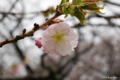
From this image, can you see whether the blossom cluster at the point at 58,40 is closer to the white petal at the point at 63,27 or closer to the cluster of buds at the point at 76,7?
the white petal at the point at 63,27

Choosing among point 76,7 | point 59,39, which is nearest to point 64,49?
point 59,39

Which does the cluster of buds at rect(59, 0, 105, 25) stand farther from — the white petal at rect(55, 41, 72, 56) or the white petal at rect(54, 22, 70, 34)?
the white petal at rect(55, 41, 72, 56)

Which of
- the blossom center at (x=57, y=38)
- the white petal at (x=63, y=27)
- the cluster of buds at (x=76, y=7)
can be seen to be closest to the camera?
the cluster of buds at (x=76, y=7)

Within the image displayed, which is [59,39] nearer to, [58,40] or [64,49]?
[58,40]

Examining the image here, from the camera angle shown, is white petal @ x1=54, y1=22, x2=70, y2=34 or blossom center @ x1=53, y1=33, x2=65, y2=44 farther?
blossom center @ x1=53, y1=33, x2=65, y2=44

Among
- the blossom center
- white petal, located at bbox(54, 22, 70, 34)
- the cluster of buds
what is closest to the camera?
the cluster of buds

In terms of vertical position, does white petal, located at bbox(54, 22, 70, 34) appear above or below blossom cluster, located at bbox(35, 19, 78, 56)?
above

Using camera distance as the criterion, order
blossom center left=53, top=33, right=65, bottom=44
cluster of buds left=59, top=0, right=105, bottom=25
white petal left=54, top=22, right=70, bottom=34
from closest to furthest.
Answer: cluster of buds left=59, top=0, right=105, bottom=25 < white petal left=54, top=22, right=70, bottom=34 < blossom center left=53, top=33, right=65, bottom=44

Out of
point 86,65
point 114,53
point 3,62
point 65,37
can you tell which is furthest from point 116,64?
point 3,62

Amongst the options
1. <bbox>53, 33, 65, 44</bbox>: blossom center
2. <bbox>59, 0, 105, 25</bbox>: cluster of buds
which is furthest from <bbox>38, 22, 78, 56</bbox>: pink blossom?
<bbox>59, 0, 105, 25</bbox>: cluster of buds

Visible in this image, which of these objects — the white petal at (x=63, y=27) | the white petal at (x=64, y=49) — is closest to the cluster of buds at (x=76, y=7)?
the white petal at (x=63, y=27)
